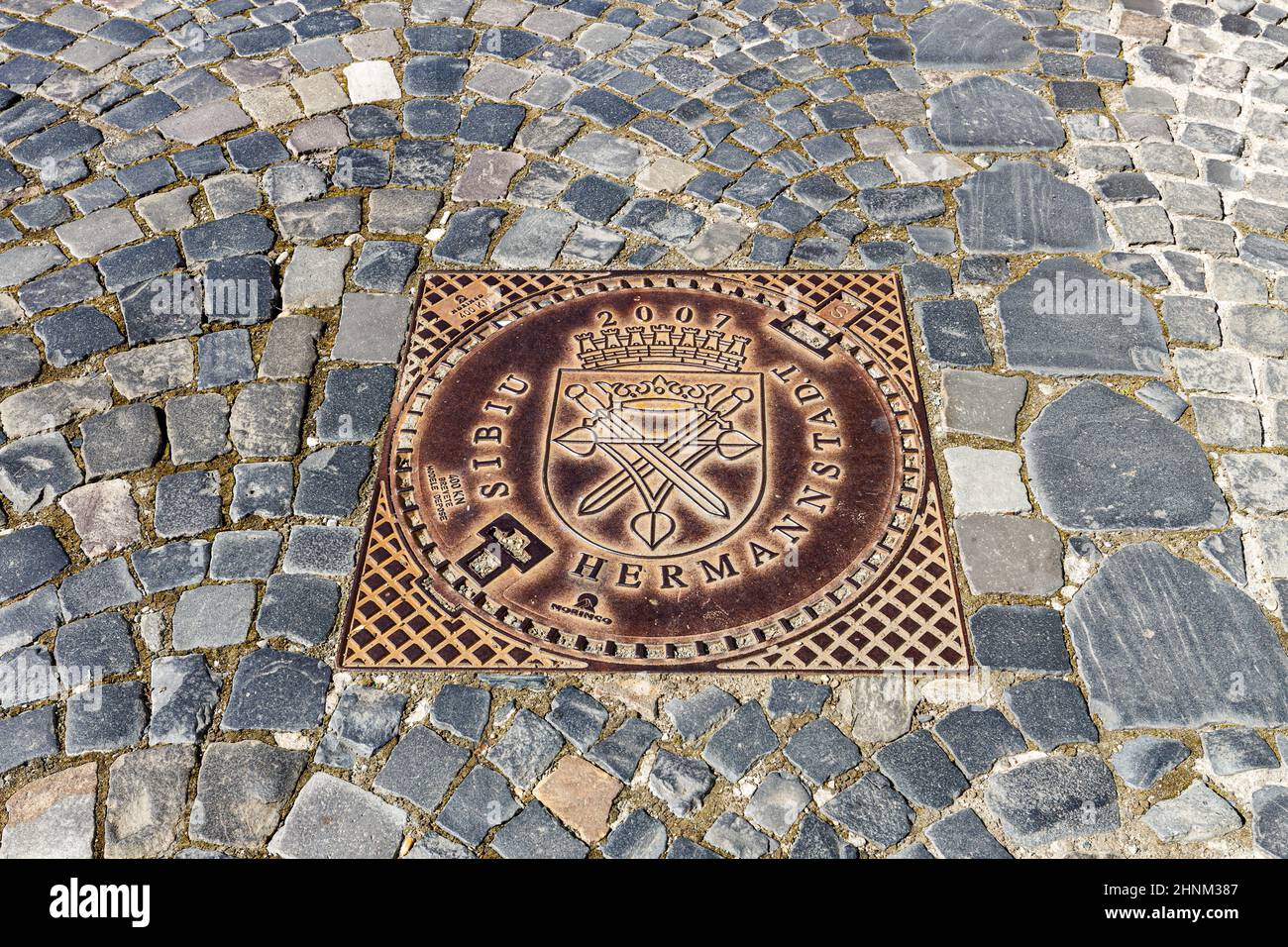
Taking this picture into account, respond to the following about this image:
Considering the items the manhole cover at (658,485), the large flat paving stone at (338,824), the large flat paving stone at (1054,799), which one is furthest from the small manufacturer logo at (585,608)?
the large flat paving stone at (1054,799)

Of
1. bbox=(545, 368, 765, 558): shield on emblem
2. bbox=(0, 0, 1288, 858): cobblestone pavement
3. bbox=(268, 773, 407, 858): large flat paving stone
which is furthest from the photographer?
bbox=(545, 368, 765, 558): shield on emblem

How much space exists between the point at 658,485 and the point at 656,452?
0.14 meters

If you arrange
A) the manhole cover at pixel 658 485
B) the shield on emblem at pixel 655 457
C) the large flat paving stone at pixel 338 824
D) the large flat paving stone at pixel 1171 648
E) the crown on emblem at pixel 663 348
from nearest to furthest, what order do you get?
the large flat paving stone at pixel 338 824 < the large flat paving stone at pixel 1171 648 < the manhole cover at pixel 658 485 < the shield on emblem at pixel 655 457 < the crown on emblem at pixel 663 348

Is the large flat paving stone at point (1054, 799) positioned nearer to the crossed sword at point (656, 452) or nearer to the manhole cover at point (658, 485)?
the manhole cover at point (658, 485)

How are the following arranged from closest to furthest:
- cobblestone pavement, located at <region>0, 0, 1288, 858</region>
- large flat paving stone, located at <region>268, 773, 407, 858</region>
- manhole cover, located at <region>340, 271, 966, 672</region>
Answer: large flat paving stone, located at <region>268, 773, 407, 858</region>
cobblestone pavement, located at <region>0, 0, 1288, 858</region>
manhole cover, located at <region>340, 271, 966, 672</region>

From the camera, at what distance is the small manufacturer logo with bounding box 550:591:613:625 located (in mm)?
3088

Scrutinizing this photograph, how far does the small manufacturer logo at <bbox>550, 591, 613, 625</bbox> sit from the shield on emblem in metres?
0.18

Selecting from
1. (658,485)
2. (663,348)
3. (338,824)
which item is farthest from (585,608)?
(663,348)

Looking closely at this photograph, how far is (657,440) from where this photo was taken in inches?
137

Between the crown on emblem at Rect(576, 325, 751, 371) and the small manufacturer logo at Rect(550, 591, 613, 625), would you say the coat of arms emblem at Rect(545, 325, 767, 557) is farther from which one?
the small manufacturer logo at Rect(550, 591, 613, 625)

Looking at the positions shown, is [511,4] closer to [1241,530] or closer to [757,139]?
[757,139]

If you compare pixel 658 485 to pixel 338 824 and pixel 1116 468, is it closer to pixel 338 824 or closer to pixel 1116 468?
pixel 338 824

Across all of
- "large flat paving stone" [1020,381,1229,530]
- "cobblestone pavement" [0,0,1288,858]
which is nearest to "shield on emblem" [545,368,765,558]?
"cobblestone pavement" [0,0,1288,858]

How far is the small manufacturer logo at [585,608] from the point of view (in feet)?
10.1
